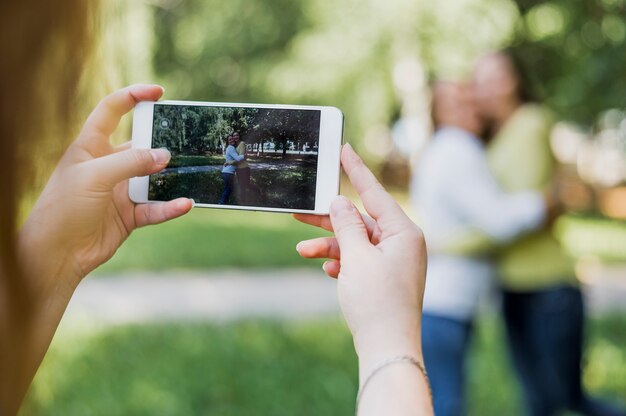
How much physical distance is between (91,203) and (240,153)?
28 cm

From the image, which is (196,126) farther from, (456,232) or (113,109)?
(456,232)

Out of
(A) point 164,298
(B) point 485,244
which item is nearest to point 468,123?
(B) point 485,244

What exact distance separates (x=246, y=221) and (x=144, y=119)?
11093mm

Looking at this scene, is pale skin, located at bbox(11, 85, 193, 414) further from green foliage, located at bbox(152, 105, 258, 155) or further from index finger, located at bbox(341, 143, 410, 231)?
index finger, located at bbox(341, 143, 410, 231)

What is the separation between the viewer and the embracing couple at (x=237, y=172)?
1369 mm

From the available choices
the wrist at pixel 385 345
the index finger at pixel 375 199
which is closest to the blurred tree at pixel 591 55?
the index finger at pixel 375 199

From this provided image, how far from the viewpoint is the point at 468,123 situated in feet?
9.93

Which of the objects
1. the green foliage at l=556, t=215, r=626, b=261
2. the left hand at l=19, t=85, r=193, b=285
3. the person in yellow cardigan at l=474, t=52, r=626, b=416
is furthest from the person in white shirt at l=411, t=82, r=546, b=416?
the green foliage at l=556, t=215, r=626, b=261

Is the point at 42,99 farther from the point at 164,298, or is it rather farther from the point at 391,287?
the point at 164,298

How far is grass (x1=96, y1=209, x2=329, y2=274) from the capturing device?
27.0 ft

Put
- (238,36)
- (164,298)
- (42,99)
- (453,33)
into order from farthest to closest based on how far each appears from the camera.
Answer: (238,36)
(453,33)
(164,298)
(42,99)

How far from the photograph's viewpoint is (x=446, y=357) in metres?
2.84

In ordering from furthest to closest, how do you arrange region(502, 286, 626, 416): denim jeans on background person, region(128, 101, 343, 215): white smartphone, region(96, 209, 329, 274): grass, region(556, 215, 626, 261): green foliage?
1. region(556, 215, 626, 261): green foliage
2. region(96, 209, 329, 274): grass
3. region(502, 286, 626, 416): denim jeans on background person
4. region(128, 101, 343, 215): white smartphone

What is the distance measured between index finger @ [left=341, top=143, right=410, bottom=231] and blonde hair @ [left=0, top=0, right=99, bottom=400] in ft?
1.69
